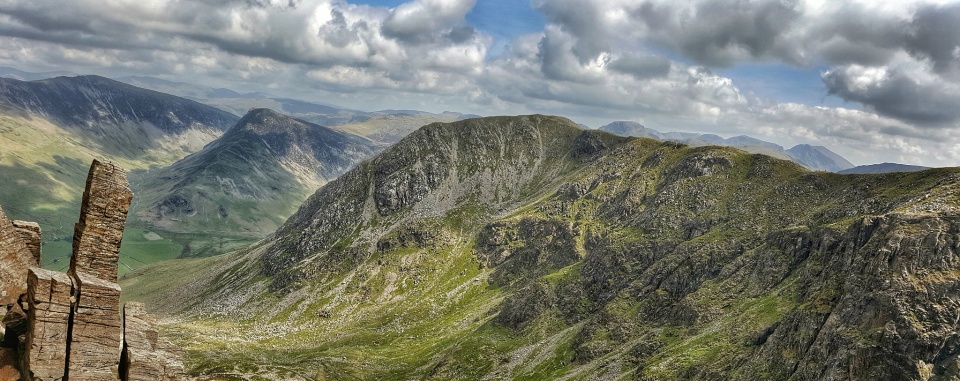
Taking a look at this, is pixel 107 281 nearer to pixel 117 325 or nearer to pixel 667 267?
pixel 117 325

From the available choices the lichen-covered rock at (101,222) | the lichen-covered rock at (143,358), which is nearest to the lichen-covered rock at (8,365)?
the lichen-covered rock at (143,358)

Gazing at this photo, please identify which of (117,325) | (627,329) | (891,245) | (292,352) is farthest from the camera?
(292,352)

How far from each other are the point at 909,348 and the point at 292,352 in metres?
178

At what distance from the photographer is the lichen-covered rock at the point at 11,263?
20125 millimetres

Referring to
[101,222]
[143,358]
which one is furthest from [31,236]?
[143,358]

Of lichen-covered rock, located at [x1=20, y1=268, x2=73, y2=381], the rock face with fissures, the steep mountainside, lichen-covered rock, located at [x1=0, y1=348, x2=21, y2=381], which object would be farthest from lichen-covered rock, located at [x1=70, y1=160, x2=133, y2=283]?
the steep mountainside

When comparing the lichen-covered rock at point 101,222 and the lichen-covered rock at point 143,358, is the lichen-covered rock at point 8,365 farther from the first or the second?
the lichen-covered rock at point 101,222

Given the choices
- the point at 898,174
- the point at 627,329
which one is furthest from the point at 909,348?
the point at 898,174

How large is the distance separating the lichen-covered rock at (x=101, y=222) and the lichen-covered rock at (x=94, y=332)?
120 centimetres

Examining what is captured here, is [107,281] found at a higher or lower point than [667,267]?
higher

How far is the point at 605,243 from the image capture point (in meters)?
186

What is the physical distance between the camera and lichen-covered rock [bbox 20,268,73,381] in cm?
1784

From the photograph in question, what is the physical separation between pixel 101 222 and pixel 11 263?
3987mm

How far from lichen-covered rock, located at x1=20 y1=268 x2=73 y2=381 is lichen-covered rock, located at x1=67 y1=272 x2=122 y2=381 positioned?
0.34m
